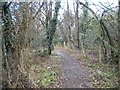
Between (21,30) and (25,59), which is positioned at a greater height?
(21,30)

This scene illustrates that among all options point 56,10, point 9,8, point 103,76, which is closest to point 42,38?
point 56,10

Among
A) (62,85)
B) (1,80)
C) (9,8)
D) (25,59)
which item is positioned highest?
(9,8)

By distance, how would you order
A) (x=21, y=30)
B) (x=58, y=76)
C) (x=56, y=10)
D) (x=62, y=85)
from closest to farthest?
(x=21, y=30)
(x=62, y=85)
(x=58, y=76)
(x=56, y=10)

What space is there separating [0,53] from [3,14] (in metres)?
1.75

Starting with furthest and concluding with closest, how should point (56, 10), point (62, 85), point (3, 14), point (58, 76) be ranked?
point (56, 10) < point (58, 76) < point (3, 14) < point (62, 85)

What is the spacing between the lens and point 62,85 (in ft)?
14.6

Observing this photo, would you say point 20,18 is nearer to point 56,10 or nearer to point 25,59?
point 25,59

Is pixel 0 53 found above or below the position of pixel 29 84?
above

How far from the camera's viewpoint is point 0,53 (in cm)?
414

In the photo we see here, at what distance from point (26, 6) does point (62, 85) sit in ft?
10.7

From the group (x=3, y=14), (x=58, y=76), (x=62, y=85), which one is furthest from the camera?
(x=58, y=76)

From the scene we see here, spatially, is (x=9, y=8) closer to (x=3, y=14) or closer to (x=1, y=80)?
(x=3, y=14)

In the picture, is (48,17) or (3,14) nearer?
(3,14)

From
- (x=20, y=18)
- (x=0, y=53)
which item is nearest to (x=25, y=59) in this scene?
(x=0, y=53)
